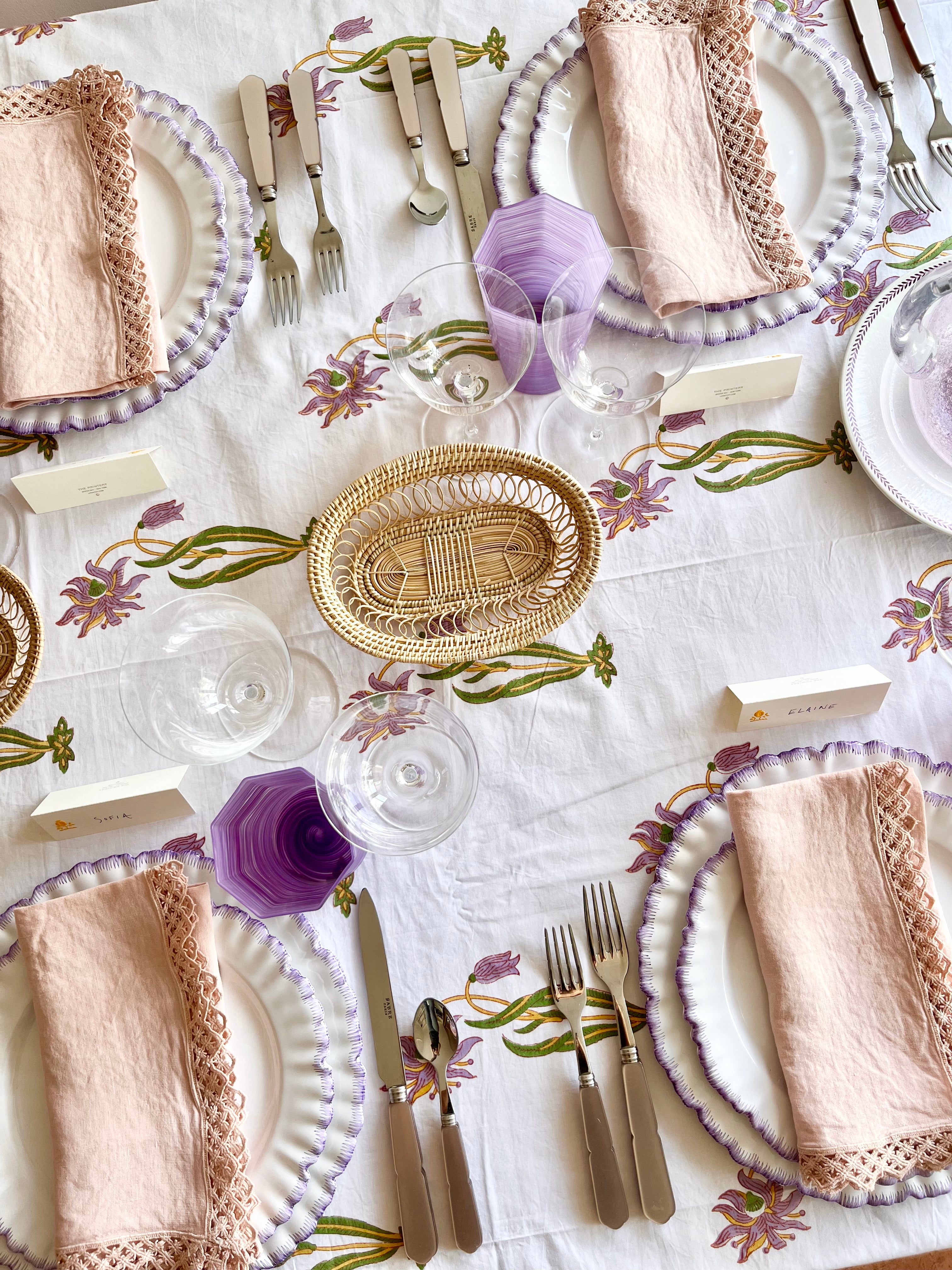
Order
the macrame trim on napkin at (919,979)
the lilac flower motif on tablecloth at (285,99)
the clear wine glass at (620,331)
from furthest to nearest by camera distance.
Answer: the lilac flower motif on tablecloth at (285,99), the clear wine glass at (620,331), the macrame trim on napkin at (919,979)

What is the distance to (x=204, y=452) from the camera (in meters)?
1.04

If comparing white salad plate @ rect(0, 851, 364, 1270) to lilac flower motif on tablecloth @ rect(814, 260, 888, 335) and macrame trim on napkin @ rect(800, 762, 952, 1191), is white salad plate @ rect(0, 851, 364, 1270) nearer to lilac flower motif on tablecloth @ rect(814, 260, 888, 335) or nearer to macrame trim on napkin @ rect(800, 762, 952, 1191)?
macrame trim on napkin @ rect(800, 762, 952, 1191)

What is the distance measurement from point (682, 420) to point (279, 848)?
635 millimetres

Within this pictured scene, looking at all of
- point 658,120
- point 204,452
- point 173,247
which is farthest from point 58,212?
point 658,120

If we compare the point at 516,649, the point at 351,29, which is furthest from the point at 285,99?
the point at 516,649

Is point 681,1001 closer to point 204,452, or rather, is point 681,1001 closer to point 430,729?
point 430,729

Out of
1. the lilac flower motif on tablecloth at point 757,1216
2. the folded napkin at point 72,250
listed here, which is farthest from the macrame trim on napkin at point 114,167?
the lilac flower motif on tablecloth at point 757,1216

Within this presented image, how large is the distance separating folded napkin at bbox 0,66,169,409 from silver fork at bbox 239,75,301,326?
13cm

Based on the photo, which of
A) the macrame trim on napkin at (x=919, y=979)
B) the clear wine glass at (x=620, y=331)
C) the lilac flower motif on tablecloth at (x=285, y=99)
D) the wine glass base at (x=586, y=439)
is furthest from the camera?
the lilac flower motif on tablecloth at (x=285, y=99)

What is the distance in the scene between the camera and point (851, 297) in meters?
1.04

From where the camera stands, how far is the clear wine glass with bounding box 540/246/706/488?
910mm

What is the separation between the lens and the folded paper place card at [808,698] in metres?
0.91

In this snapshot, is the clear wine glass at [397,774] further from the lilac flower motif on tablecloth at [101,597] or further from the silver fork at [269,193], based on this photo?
the silver fork at [269,193]

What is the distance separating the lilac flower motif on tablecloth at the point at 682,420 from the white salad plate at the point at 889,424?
15 centimetres
